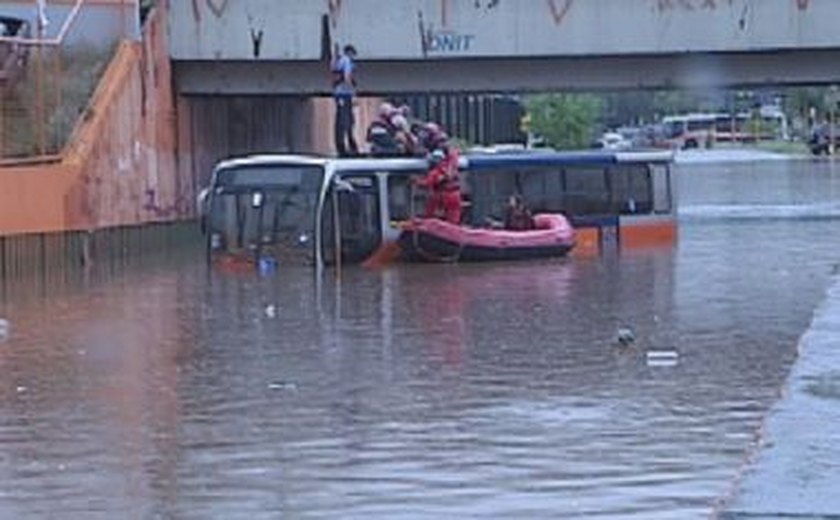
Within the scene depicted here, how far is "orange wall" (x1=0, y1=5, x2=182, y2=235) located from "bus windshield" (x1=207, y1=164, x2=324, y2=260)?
8.00 feet

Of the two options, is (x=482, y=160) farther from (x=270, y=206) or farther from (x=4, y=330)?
(x=4, y=330)

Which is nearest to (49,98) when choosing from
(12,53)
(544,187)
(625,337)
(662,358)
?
(12,53)

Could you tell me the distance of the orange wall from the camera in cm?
3959

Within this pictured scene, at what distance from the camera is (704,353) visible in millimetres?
22000

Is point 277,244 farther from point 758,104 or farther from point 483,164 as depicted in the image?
point 758,104

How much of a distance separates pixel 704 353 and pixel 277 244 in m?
20.1

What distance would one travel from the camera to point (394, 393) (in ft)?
61.9

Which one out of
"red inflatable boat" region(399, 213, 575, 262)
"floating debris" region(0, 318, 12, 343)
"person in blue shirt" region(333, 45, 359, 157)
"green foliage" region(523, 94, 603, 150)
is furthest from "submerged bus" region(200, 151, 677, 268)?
"green foliage" region(523, 94, 603, 150)

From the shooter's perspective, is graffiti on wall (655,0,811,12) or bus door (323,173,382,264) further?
graffiti on wall (655,0,811,12)

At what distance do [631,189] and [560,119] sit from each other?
190ft

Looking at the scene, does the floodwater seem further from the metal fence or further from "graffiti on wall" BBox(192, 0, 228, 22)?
"graffiti on wall" BBox(192, 0, 228, 22)

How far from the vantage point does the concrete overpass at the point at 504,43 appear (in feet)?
159

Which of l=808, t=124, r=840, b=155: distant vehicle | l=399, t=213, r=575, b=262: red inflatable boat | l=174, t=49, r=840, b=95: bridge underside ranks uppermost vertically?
l=174, t=49, r=840, b=95: bridge underside

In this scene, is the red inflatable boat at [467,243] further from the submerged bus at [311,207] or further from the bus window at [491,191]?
the bus window at [491,191]
